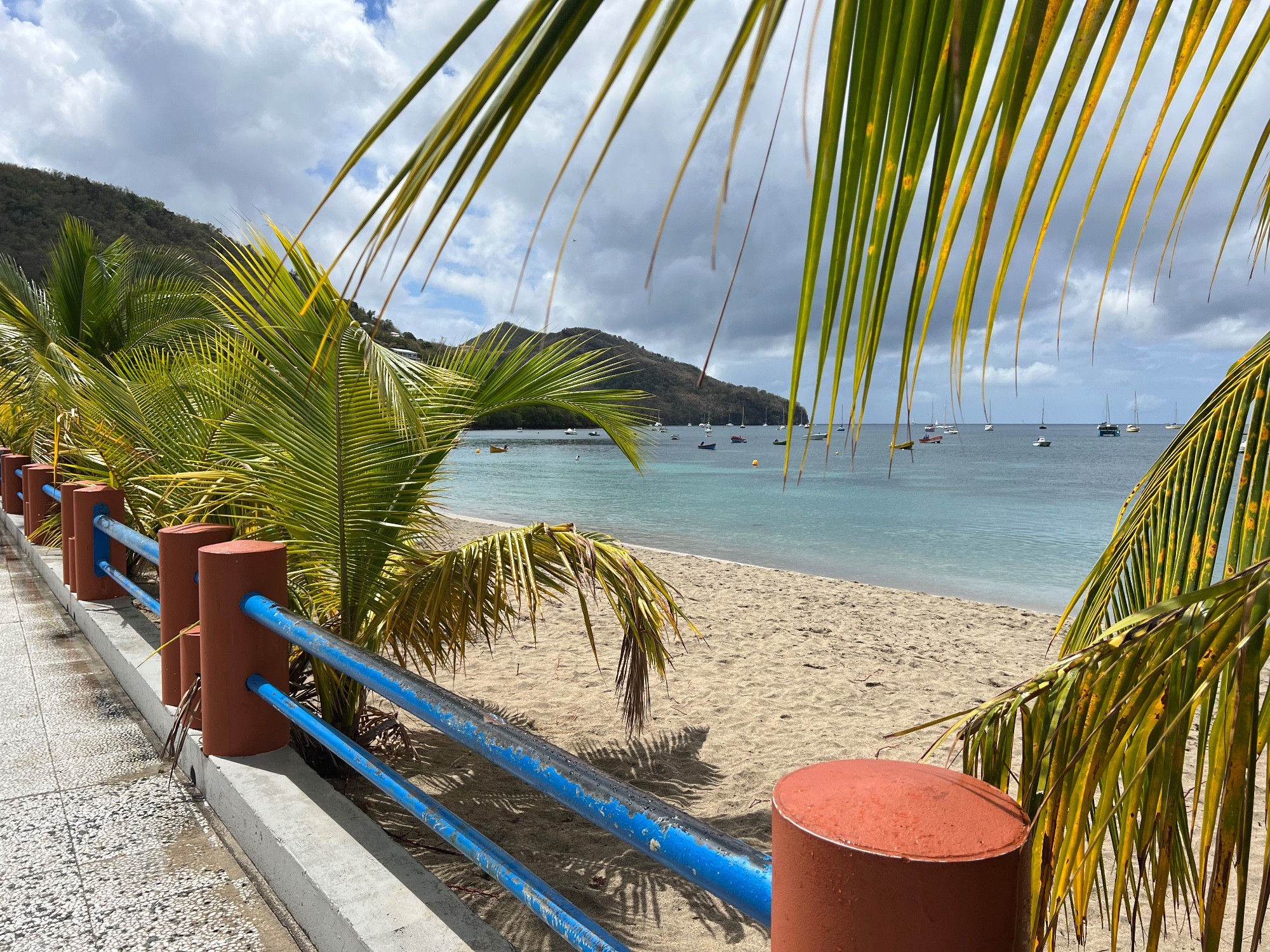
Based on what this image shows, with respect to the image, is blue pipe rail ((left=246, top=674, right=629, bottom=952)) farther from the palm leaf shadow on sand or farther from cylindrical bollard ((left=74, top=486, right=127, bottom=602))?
cylindrical bollard ((left=74, top=486, right=127, bottom=602))

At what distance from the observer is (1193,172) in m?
0.63

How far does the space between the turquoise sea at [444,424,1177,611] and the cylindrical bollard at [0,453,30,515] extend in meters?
7.19

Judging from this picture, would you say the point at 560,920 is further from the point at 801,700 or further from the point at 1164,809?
the point at 801,700

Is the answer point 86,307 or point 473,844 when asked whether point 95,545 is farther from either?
point 86,307

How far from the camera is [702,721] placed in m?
5.82

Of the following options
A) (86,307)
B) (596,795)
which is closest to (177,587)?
(596,795)

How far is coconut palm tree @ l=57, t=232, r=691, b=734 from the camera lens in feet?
10.8

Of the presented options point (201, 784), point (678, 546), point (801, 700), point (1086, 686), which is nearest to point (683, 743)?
point (801, 700)

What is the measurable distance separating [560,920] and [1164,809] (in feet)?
3.51

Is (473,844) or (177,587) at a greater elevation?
(177,587)

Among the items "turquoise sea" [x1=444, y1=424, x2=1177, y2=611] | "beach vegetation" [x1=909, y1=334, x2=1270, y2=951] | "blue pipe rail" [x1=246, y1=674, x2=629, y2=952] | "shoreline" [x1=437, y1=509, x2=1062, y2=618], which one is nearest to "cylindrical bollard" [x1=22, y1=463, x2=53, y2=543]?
"shoreline" [x1=437, y1=509, x2=1062, y2=618]

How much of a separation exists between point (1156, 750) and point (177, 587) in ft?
11.5

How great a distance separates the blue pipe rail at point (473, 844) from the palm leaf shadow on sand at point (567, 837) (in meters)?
1.10

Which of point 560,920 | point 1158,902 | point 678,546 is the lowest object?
point 678,546
